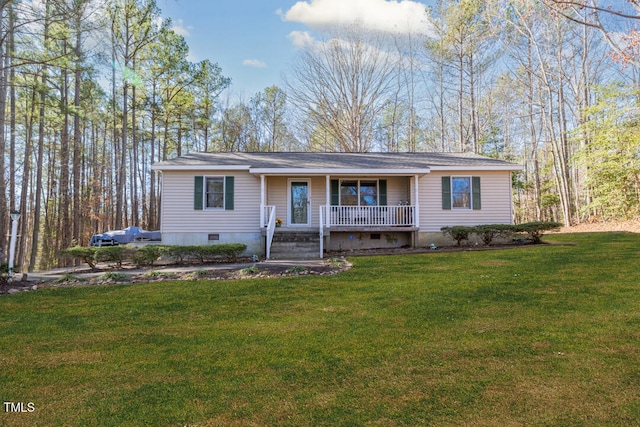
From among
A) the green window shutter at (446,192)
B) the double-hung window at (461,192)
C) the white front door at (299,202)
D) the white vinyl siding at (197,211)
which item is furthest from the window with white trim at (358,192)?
the white vinyl siding at (197,211)

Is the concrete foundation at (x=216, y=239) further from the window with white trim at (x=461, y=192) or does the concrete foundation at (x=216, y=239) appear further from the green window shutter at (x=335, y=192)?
the window with white trim at (x=461, y=192)

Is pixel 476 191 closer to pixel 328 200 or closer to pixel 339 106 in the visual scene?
pixel 328 200

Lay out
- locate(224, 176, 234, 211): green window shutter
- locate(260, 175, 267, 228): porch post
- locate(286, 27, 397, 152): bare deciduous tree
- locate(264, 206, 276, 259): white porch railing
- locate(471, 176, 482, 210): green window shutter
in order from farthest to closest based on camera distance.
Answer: locate(286, 27, 397, 152): bare deciduous tree
locate(471, 176, 482, 210): green window shutter
locate(224, 176, 234, 211): green window shutter
locate(260, 175, 267, 228): porch post
locate(264, 206, 276, 259): white porch railing

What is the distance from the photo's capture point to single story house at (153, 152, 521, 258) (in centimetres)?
1137

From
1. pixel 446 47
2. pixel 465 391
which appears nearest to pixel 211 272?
pixel 465 391

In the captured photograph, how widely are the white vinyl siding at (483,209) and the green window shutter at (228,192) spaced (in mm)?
6741

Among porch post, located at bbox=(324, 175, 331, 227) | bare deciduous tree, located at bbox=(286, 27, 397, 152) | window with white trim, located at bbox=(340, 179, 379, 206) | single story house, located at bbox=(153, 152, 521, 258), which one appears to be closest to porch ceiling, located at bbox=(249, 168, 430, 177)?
single story house, located at bbox=(153, 152, 521, 258)

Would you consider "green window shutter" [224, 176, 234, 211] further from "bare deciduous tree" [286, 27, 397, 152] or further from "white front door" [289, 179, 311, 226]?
"bare deciduous tree" [286, 27, 397, 152]

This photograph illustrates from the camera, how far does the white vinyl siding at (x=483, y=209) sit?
39.1 ft

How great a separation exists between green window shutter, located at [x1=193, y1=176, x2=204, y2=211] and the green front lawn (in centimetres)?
551

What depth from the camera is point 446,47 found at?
2022 cm

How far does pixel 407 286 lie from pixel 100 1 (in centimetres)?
1152

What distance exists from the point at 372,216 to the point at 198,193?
610 cm

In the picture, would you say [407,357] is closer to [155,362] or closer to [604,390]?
[604,390]
